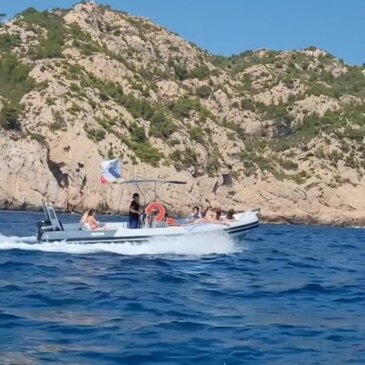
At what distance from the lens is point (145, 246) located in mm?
21344

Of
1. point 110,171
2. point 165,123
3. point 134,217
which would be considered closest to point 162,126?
point 165,123

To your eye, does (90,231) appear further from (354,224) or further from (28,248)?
(354,224)

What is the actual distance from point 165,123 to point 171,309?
6250cm

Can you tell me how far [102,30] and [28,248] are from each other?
70.5 metres

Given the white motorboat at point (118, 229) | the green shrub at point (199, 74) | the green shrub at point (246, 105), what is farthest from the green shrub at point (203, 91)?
the white motorboat at point (118, 229)

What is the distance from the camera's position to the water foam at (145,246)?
20.8 meters

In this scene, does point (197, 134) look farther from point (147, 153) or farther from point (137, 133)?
point (147, 153)

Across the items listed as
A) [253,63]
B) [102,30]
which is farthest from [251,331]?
[253,63]

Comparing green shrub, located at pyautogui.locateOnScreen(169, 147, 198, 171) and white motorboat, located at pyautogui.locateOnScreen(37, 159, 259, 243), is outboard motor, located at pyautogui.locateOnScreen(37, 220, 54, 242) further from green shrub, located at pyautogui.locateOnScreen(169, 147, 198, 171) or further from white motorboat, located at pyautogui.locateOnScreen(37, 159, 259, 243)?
green shrub, located at pyautogui.locateOnScreen(169, 147, 198, 171)

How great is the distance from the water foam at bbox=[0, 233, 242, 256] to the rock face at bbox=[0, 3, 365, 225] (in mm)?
38474

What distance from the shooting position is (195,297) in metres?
13.2

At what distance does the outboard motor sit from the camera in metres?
21.7

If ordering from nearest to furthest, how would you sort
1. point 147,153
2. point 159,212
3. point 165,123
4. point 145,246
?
1. point 145,246
2. point 159,212
3. point 147,153
4. point 165,123

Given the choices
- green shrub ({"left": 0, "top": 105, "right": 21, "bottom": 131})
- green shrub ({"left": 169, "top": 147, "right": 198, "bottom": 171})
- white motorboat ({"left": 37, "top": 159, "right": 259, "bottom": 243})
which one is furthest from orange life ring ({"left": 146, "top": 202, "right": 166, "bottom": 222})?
green shrub ({"left": 169, "top": 147, "right": 198, "bottom": 171})
